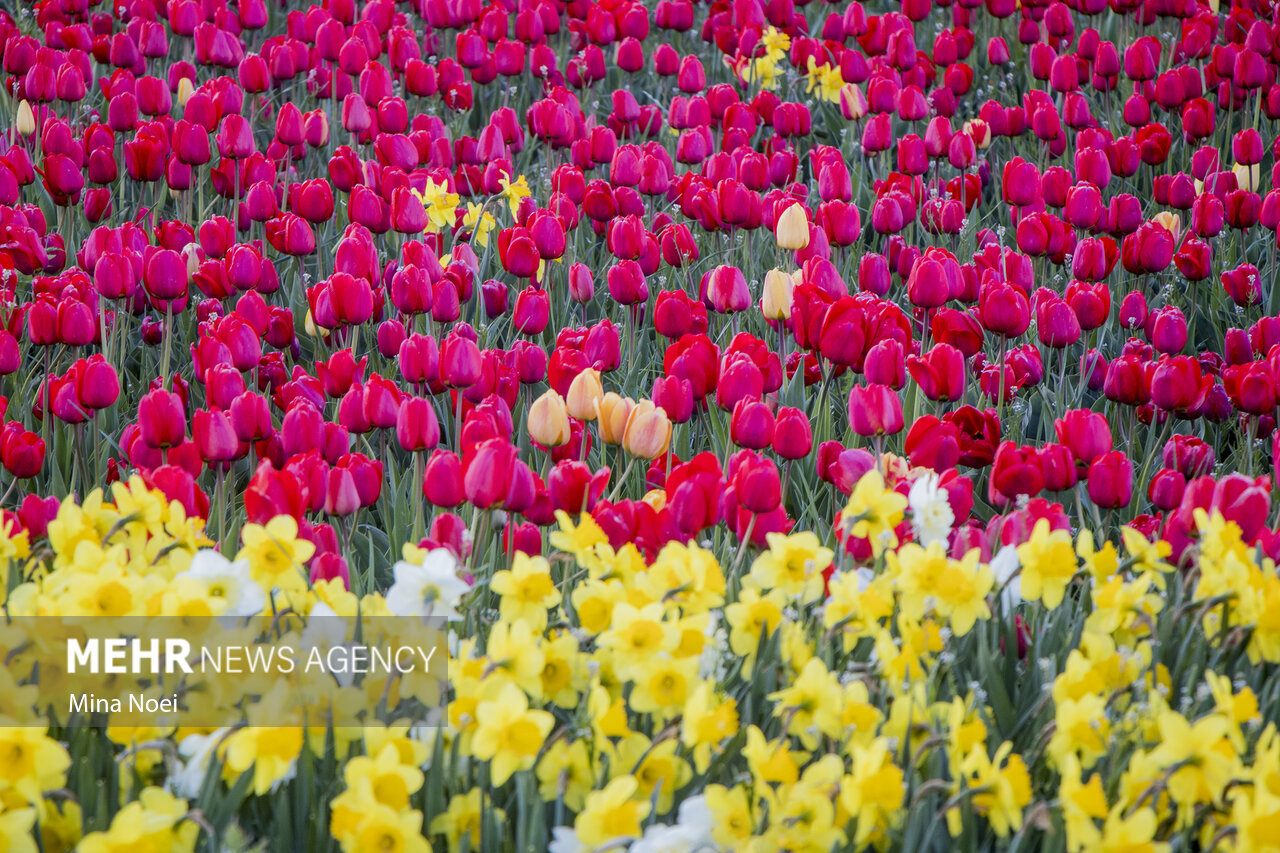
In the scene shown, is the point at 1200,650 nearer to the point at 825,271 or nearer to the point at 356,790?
the point at 356,790

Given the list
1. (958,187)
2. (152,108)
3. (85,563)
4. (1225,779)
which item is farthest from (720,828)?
(152,108)

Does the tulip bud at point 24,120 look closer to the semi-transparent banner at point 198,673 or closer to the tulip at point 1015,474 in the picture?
the semi-transparent banner at point 198,673

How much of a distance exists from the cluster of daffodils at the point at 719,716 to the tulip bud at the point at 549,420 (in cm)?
55

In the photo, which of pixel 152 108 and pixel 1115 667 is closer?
pixel 1115 667

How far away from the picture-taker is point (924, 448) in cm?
249

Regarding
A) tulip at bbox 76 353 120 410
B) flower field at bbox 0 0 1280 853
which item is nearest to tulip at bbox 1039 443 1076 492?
flower field at bbox 0 0 1280 853

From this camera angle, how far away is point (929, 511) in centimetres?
203

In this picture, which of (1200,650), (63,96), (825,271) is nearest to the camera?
(1200,650)

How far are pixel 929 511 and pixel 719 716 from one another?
2.00ft

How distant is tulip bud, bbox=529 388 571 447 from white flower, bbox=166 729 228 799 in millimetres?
1068

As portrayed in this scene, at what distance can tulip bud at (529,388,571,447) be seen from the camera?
2.54 metres

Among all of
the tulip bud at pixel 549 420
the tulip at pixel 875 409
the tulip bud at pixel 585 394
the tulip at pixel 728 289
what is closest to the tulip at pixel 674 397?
the tulip bud at pixel 585 394

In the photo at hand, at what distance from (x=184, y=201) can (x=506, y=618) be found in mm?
3186

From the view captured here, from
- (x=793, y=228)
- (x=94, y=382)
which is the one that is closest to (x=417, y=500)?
(x=94, y=382)
